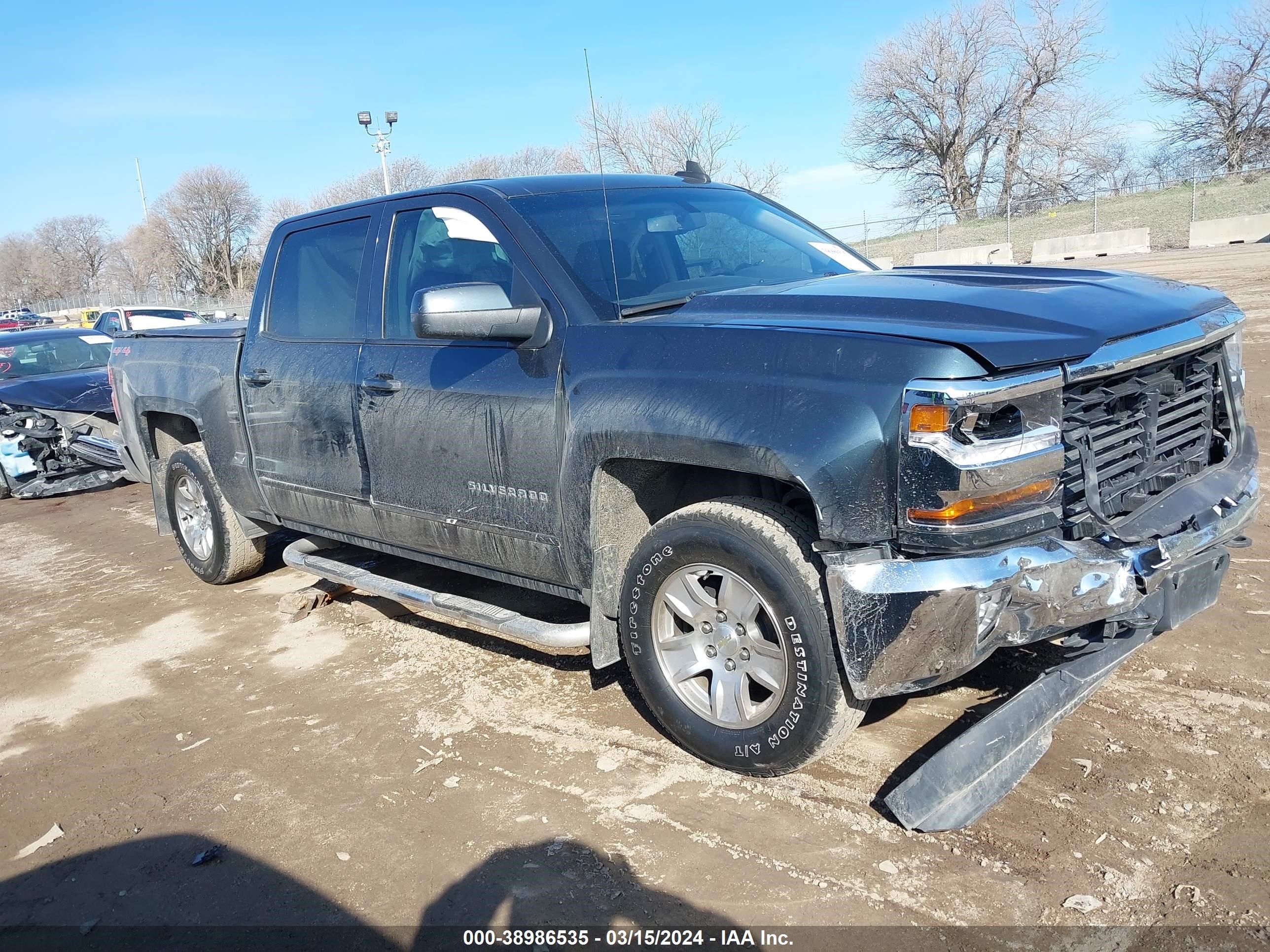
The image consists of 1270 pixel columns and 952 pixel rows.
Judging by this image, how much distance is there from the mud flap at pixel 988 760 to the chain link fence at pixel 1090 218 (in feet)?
87.5

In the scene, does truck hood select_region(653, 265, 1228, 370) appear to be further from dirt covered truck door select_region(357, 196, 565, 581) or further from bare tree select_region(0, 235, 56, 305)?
bare tree select_region(0, 235, 56, 305)

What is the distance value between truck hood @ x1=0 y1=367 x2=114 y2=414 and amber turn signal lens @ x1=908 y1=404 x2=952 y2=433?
30.9 feet

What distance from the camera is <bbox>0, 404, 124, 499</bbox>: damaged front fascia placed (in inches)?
402

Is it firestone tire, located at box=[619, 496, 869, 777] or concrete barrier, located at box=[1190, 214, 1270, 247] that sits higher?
concrete barrier, located at box=[1190, 214, 1270, 247]

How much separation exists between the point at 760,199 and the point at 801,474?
230cm

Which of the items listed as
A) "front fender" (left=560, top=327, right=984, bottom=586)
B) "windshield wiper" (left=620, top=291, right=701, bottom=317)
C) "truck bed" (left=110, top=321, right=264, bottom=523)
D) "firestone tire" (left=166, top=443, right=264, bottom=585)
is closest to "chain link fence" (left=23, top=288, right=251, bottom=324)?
"truck bed" (left=110, top=321, right=264, bottom=523)

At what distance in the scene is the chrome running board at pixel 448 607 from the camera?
3643mm

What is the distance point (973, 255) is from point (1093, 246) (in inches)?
131

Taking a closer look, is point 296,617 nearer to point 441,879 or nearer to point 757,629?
point 441,879

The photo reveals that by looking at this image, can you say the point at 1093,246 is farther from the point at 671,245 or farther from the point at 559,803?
the point at 559,803

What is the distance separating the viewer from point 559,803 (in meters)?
3.30


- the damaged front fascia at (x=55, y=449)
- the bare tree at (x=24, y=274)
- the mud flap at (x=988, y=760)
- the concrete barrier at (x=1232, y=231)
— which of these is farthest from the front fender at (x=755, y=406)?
the bare tree at (x=24, y=274)

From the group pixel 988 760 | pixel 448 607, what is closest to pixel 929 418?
pixel 988 760

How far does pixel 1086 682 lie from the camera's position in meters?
2.94
